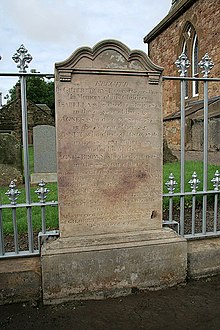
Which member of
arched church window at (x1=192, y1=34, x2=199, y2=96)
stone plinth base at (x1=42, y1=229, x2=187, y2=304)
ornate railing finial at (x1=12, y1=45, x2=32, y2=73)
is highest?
arched church window at (x1=192, y1=34, x2=199, y2=96)

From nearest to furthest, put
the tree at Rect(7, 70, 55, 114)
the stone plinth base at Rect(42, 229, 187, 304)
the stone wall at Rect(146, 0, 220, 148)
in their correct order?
the stone plinth base at Rect(42, 229, 187, 304)
the stone wall at Rect(146, 0, 220, 148)
the tree at Rect(7, 70, 55, 114)

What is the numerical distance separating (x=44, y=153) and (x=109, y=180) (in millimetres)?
6422

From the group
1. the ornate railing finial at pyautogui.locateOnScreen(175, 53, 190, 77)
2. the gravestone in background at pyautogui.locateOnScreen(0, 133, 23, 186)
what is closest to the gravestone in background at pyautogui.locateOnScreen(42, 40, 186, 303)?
the ornate railing finial at pyautogui.locateOnScreen(175, 53, 190, 77)

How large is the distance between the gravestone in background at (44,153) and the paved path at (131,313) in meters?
6.36

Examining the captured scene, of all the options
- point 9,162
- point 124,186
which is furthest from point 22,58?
point 9,162

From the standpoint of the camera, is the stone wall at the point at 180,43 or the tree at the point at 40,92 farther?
the tree at the point at 40,92

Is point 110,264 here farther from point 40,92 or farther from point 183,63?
point 40,92

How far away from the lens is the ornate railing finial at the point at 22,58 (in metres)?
2.72

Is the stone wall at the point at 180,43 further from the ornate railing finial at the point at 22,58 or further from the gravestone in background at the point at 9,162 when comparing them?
the ornate railing finial at the point at 22,58

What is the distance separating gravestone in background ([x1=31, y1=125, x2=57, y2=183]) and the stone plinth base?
624cm

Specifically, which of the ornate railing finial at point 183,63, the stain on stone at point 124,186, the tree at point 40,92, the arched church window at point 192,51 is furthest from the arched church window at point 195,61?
the tree at point 40,92

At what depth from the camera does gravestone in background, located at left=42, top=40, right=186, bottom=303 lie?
2.76 metres

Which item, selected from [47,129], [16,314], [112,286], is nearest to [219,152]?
[47,129]

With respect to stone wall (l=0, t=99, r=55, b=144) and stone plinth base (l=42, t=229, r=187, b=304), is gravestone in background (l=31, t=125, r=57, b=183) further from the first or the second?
stone wall (l=0, t=99, r=55, b=144)
